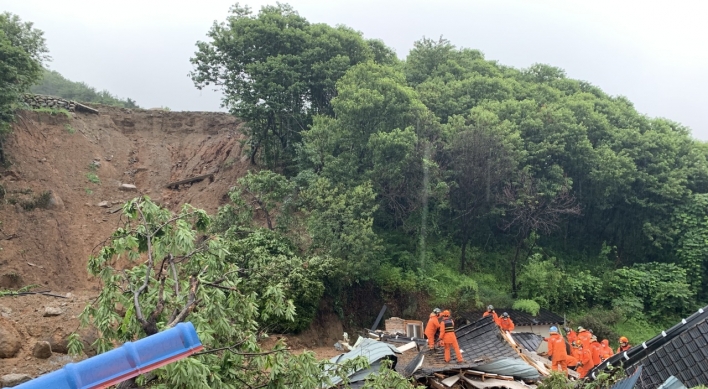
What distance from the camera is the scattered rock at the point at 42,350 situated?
1074cm

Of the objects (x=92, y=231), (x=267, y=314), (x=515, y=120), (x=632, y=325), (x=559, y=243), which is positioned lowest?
(x=632, y=325)

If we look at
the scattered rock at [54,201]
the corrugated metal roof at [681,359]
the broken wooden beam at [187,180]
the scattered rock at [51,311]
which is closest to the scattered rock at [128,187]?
Result: the broken wooden beam at [187,180]

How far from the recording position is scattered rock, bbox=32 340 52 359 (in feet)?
35.2

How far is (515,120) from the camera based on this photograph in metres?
21.0

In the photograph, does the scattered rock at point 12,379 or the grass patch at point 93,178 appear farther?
the grass patch at point 93,178

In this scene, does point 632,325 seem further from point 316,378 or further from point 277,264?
point 316,378

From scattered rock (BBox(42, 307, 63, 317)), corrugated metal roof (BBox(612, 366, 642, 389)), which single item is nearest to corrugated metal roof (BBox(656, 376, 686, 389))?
corrugated metal roof (BBox(612, 366, 642, 389))

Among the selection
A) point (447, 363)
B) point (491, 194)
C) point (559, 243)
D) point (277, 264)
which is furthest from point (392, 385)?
point (559, 243)

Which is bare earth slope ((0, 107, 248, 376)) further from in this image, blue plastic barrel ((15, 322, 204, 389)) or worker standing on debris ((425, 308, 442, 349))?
blue plastic barrel ((15, 322, 204, 389))

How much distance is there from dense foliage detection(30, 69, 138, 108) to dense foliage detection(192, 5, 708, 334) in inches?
672

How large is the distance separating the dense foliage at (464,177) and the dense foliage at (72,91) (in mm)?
17058

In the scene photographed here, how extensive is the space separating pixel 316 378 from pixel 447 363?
5.17 m

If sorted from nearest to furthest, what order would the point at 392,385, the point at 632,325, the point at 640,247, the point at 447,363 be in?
the point at 392,385, the point at 447,363, the point at 632,325, the point at 640,247

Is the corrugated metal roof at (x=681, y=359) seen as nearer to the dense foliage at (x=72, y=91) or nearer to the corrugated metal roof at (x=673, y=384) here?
the corrugated metal roof at (x=673, y=384)
